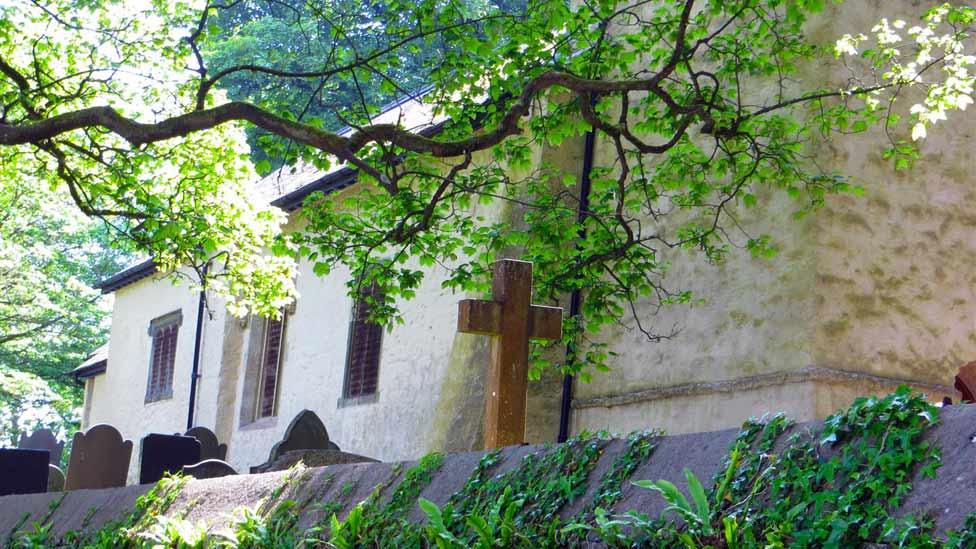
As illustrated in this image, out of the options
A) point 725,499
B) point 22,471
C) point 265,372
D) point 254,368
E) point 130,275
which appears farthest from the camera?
point 130,275

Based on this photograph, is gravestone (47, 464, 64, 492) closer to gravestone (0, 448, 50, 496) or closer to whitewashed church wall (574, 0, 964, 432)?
gravestone (0, 448, 50, 496)

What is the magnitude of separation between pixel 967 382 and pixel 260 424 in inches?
440

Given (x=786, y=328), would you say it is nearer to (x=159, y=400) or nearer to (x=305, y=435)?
(x=305, y=435)

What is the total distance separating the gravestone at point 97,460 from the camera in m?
10.8

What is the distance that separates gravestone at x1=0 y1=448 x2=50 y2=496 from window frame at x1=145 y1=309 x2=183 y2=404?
38.3 ft

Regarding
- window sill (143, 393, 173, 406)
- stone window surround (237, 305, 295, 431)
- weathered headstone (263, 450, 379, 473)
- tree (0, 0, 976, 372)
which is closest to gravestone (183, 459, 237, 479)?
weathered headstone (263, 450, 379, 473)

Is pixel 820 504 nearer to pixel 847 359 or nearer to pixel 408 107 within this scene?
pixel 847 359

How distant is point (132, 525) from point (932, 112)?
22.9 feet

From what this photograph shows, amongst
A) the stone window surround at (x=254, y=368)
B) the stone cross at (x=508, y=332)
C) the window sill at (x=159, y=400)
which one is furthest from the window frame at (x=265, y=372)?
the stone cross at (x=508, y=332)

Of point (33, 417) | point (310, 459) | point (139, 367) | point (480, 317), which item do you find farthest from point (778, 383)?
point (33, 417)

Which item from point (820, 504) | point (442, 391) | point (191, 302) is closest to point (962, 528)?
point (820, 504)

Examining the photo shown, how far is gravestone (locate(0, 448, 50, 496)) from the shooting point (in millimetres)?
11398

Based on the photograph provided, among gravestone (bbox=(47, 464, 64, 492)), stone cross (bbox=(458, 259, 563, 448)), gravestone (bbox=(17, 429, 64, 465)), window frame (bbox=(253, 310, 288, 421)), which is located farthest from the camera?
gravestone (bbox=(17, 429, 64, 465))

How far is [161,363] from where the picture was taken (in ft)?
78.9
